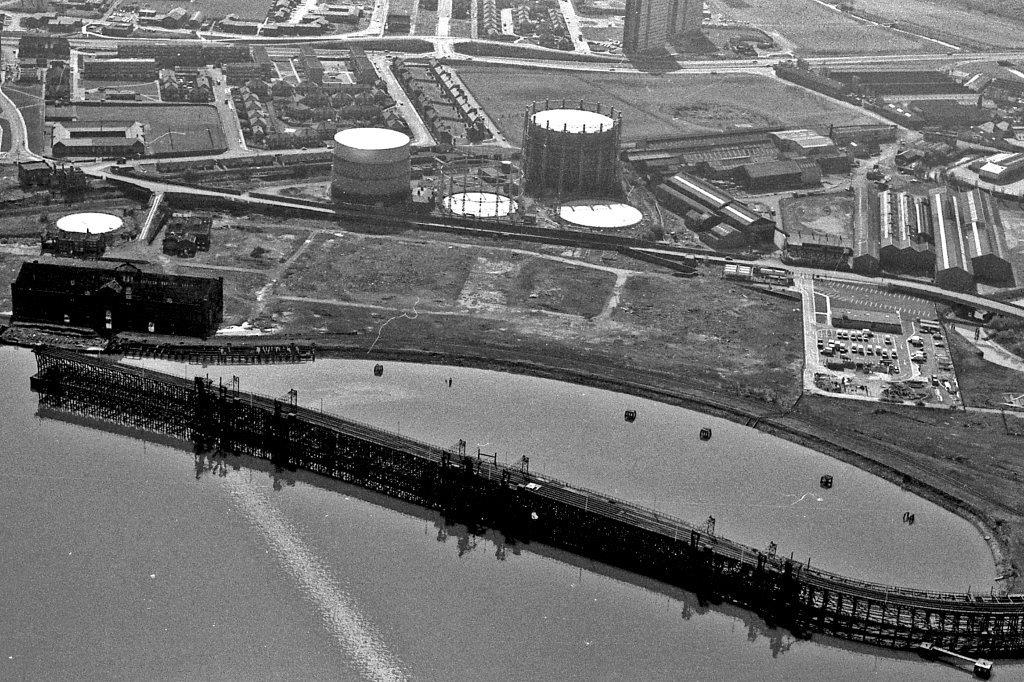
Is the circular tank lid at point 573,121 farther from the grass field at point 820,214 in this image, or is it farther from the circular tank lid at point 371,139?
the grass field at point 820,214

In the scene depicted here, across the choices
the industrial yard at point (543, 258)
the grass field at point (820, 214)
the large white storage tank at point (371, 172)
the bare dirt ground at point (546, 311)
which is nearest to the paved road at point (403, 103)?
the industrial yard at point (543, 258)

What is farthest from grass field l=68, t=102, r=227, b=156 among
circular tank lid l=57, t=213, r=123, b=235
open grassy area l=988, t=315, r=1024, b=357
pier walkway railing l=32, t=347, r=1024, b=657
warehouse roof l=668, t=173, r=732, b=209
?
open grassy area l=988, t=315, r=1024, b=357

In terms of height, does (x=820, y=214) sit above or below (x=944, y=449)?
above

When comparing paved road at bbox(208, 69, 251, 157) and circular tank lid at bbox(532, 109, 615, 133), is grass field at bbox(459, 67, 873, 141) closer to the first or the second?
circular tank lid at bbox(532, 109, 615, 133)

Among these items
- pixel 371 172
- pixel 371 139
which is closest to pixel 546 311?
pixel 371 172

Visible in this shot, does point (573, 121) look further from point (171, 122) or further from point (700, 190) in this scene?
point (171, 122)

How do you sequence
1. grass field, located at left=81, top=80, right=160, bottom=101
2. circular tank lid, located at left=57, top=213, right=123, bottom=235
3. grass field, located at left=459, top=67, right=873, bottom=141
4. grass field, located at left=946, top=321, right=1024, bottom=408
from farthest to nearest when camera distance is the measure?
grass field, located at left=459, top=67, right=873, bottom=141 < grass field, located at left=81, top=80, right=160, bottom=101 < circular tank lid, located at left=57, top=213, right=123, bottom=235 < grass field, located at left=946, top=321, right=1024, bottom=408

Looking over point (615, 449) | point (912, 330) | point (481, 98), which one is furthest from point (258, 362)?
point (481, 98)

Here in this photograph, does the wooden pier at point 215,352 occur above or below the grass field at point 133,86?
below
